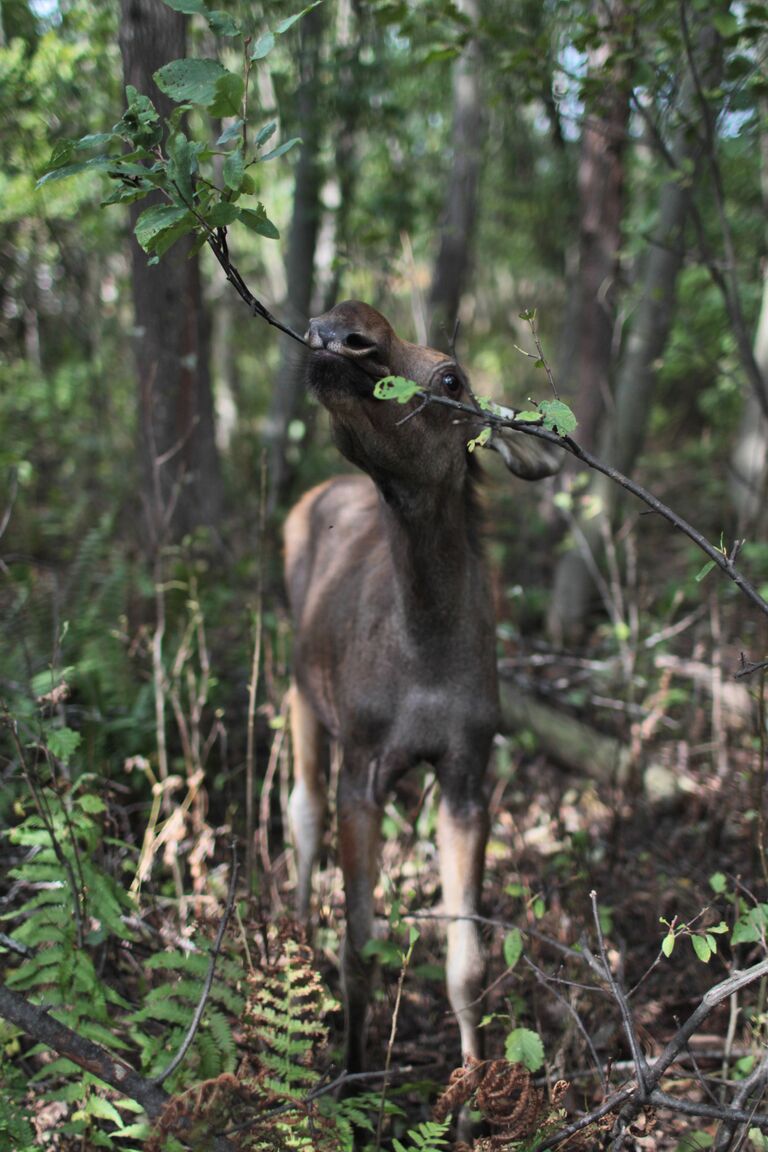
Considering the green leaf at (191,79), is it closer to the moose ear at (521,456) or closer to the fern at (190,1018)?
the moose ear at (521,456)

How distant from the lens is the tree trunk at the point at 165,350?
5180mm

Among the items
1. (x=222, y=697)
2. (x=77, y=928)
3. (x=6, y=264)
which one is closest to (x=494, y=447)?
(x=77, y=928)

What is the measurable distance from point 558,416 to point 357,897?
7.71 feet

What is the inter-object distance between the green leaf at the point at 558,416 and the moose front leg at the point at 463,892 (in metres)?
1.97

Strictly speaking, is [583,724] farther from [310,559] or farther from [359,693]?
[359,693]

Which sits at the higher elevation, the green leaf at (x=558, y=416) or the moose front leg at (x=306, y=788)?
the green leaf at (x=558, y=416)

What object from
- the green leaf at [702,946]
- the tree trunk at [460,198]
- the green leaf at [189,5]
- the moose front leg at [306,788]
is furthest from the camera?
the tree trunk at [460,198]

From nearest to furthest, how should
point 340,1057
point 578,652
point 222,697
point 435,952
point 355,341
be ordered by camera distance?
point 355,341 → point 340,1057 → point 435,952 → point 222,697 → point 578,652

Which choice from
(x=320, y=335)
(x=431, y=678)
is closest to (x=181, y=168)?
(x=320, y=335)

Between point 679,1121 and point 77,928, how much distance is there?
96.4 inches

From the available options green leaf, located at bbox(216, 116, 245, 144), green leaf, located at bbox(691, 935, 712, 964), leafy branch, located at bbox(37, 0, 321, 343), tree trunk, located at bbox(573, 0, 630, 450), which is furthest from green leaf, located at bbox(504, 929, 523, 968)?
tree trunk, located at bbox(573, 0, 630, 450)

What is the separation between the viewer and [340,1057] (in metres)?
3.80

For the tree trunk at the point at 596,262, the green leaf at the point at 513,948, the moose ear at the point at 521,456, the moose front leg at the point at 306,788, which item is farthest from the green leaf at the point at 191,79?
the tree trunk at the point at 596,262

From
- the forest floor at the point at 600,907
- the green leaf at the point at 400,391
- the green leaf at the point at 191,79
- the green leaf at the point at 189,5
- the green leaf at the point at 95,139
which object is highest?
the green leaf at the point at 189,5
